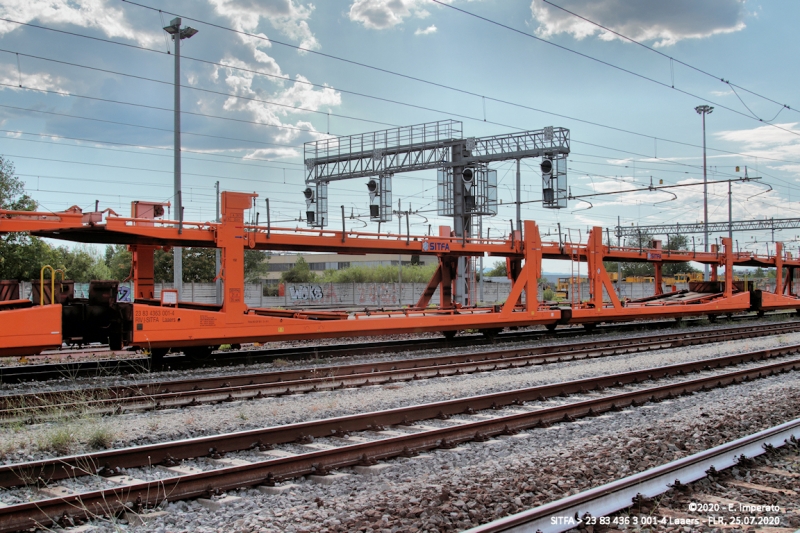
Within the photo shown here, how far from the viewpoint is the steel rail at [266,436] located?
17.6 feet

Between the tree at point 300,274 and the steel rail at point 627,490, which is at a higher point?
the tree at point 300,274

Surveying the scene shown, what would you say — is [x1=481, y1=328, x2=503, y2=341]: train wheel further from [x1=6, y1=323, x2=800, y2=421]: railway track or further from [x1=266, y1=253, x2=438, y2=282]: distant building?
[x1=266, y1=253, x2=438, y2=282]: distant building

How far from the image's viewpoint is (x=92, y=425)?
689cm

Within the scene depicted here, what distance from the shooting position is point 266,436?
6488 mm

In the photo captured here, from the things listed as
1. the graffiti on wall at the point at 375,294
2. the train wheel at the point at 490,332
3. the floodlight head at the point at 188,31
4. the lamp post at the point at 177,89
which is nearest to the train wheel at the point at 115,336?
the lamp post at the point at 177,89

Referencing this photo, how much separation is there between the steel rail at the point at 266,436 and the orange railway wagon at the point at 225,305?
5.38m

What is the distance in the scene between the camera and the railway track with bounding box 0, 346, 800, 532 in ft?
15.4

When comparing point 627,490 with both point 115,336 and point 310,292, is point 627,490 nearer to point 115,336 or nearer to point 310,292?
point 115,336

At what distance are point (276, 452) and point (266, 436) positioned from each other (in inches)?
10.7

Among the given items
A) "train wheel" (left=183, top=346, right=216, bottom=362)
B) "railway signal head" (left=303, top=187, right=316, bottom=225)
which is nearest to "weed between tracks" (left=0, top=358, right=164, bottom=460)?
"train wheel" (left=183, top=346, right=216, bottom=362)

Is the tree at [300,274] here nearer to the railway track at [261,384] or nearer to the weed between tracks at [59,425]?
the railway track at [261,384]

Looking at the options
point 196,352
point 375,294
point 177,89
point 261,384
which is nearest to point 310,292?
point 375,294

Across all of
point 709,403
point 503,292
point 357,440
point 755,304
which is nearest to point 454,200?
point 755,304

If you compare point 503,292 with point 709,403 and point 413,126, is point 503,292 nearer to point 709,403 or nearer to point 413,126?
point 413,126
